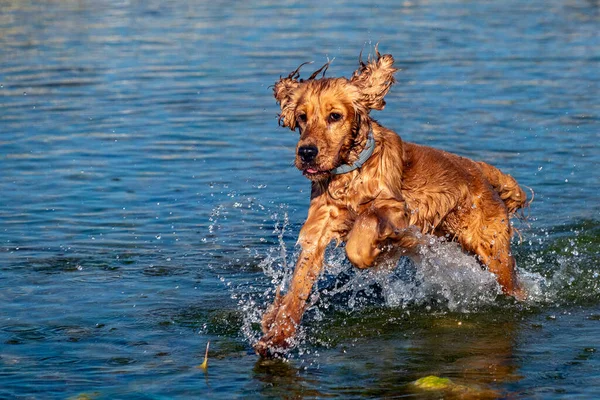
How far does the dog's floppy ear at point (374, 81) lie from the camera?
7891mm

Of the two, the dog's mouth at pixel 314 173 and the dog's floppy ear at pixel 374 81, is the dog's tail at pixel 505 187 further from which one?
the dog's mouth at pixel 314 173

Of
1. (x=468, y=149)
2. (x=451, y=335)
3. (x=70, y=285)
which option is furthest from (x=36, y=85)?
(x=451, y=335)

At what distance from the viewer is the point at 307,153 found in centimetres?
746

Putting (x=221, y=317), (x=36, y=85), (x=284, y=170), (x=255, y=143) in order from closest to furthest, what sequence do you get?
(x=221, y=317) → (x=284, y=170) → (x=255, y=143) → (x=36, y=85)

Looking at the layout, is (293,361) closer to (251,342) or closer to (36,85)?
(251,342)

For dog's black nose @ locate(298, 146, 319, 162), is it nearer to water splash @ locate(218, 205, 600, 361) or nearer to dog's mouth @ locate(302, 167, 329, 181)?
dog's mouth @ locate(302, 167, 329, 181)

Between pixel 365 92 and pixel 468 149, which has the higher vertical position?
pixel 365 92

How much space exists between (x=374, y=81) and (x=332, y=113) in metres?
0.46

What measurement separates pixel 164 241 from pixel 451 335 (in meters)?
3.68

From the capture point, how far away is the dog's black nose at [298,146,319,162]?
7.46 meters

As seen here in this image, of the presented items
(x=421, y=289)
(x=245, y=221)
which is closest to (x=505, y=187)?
(x=421, y=289)

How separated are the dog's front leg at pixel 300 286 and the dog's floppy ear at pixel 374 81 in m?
0.86

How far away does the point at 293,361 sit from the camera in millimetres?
7582

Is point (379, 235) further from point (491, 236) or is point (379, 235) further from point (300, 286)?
point (491, 236)
